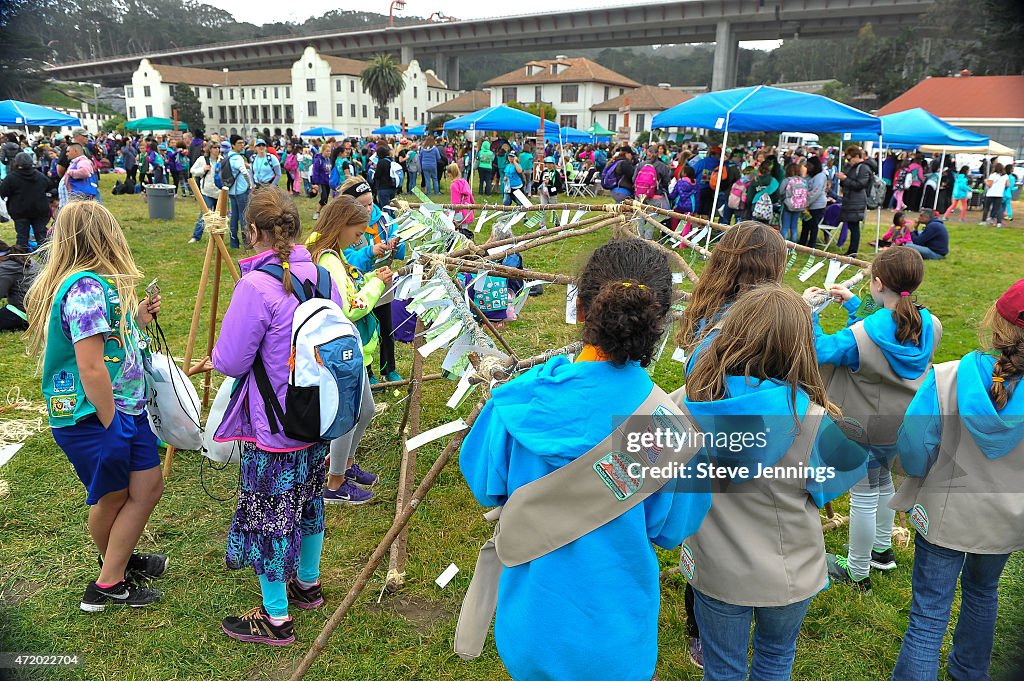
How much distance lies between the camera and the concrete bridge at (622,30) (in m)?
52.2

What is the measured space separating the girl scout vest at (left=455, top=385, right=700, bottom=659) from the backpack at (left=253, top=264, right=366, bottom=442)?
1.20 meters

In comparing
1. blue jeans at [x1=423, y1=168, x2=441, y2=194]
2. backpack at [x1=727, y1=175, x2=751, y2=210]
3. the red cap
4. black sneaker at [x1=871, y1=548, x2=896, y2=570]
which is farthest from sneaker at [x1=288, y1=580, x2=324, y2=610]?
blue jeans at [x1=423, y1=168, x2=441, y2=194]

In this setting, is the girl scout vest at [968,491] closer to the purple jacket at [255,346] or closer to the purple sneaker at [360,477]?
the purple jacket at [255,346]

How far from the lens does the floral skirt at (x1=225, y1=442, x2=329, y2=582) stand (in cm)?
279

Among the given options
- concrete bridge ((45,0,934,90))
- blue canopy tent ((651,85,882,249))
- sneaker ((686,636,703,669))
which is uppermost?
concrete bridge ((45,0,934,90))

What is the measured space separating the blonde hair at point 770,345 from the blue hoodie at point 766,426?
1.2 inches

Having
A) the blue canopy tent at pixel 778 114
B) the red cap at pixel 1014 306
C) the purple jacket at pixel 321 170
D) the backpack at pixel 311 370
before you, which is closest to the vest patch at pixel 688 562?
the red cap at pixel 1014 306

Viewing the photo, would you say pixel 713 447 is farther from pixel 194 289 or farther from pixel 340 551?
pixel 194 289

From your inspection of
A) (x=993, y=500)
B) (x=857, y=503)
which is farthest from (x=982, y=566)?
(x=857, y=503)

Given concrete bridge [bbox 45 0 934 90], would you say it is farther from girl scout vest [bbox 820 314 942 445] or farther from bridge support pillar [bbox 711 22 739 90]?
girl scout vest [bbox 820 314 942 445]

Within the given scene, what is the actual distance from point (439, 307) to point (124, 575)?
2088mm

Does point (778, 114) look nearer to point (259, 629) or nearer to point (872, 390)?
point (872, 390)

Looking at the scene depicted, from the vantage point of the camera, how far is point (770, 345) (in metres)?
2.06

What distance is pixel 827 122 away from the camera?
35.2 feet
